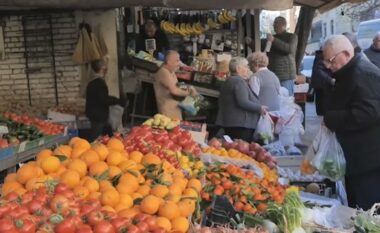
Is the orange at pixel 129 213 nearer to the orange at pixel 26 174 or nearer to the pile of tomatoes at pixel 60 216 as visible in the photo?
the pile of tomatoes at pixel 60 216

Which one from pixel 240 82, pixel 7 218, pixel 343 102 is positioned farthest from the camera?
pixel 240 82

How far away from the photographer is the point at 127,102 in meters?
10.6

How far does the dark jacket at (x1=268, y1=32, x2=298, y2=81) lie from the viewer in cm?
1088

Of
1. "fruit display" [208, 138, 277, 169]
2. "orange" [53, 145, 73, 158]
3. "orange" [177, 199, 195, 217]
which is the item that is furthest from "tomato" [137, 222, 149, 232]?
"fruit display" [208, 138, 277, 169]

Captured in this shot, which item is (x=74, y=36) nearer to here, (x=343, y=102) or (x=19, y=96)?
(x=19, y=96)

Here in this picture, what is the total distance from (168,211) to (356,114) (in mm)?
2223

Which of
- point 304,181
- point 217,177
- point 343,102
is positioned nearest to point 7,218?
point 217,177

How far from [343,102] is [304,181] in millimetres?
1317

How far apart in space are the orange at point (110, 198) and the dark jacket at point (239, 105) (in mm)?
4809

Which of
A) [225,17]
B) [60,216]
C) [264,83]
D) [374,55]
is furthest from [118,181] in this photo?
[225,17]

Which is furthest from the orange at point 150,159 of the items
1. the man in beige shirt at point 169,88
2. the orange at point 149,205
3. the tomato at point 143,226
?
the man in beige shirt at point 169,88

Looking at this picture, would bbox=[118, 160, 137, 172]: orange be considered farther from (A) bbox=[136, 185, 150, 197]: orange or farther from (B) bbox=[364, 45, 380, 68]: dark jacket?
(B) bbox=[364, 45, 380, 68]: dark jacket

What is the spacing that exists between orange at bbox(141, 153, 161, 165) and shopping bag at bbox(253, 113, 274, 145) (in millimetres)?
3959

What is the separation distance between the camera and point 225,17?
469 inches
